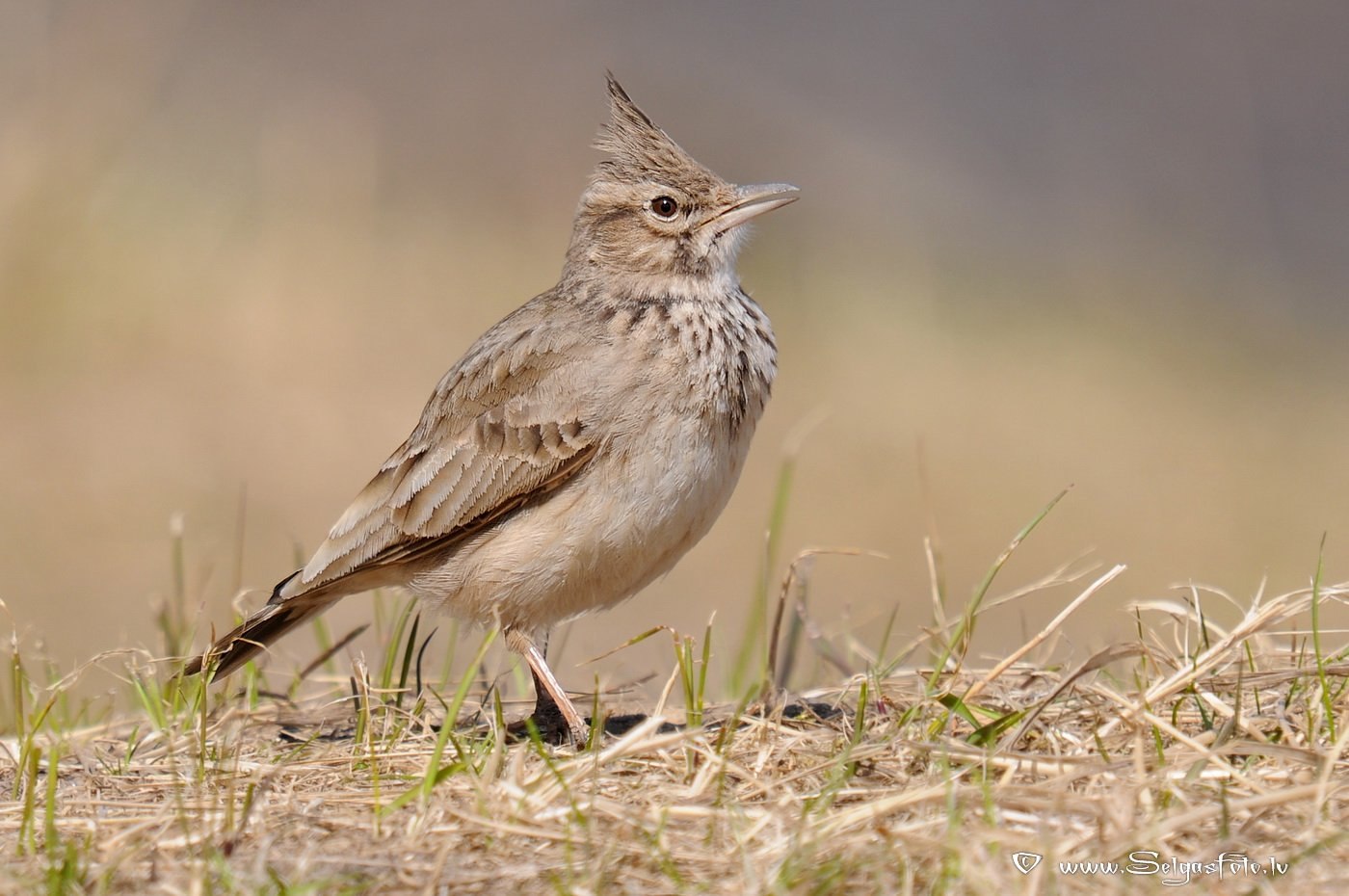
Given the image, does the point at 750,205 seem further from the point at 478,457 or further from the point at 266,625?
the point at 266,625

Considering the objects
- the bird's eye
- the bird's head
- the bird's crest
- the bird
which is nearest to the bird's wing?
the bird

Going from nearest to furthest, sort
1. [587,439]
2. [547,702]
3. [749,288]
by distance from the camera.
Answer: [587,439] < [547,702] < [749,288]

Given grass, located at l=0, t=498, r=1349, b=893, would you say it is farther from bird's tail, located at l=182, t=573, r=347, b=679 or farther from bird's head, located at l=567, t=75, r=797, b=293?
bird's head, located at l=567, t=75, r=797, b=293

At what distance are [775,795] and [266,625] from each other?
2.43m

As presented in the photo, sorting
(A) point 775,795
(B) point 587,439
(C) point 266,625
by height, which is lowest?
(C) point 266,625

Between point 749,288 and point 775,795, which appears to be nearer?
point 775,795

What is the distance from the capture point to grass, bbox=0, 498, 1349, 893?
308cm

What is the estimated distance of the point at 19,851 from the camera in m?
3.44

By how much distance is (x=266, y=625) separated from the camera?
5.45m

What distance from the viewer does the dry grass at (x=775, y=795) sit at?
308 centimetres

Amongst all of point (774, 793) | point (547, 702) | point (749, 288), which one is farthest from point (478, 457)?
point (749, 288)

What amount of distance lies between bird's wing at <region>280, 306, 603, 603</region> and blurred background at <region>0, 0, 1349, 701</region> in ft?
9.26

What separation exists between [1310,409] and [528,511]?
11162 millimetres

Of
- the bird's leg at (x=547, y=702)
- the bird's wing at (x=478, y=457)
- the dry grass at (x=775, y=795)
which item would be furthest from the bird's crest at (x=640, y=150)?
the dry grass at (x=775, y=795)
